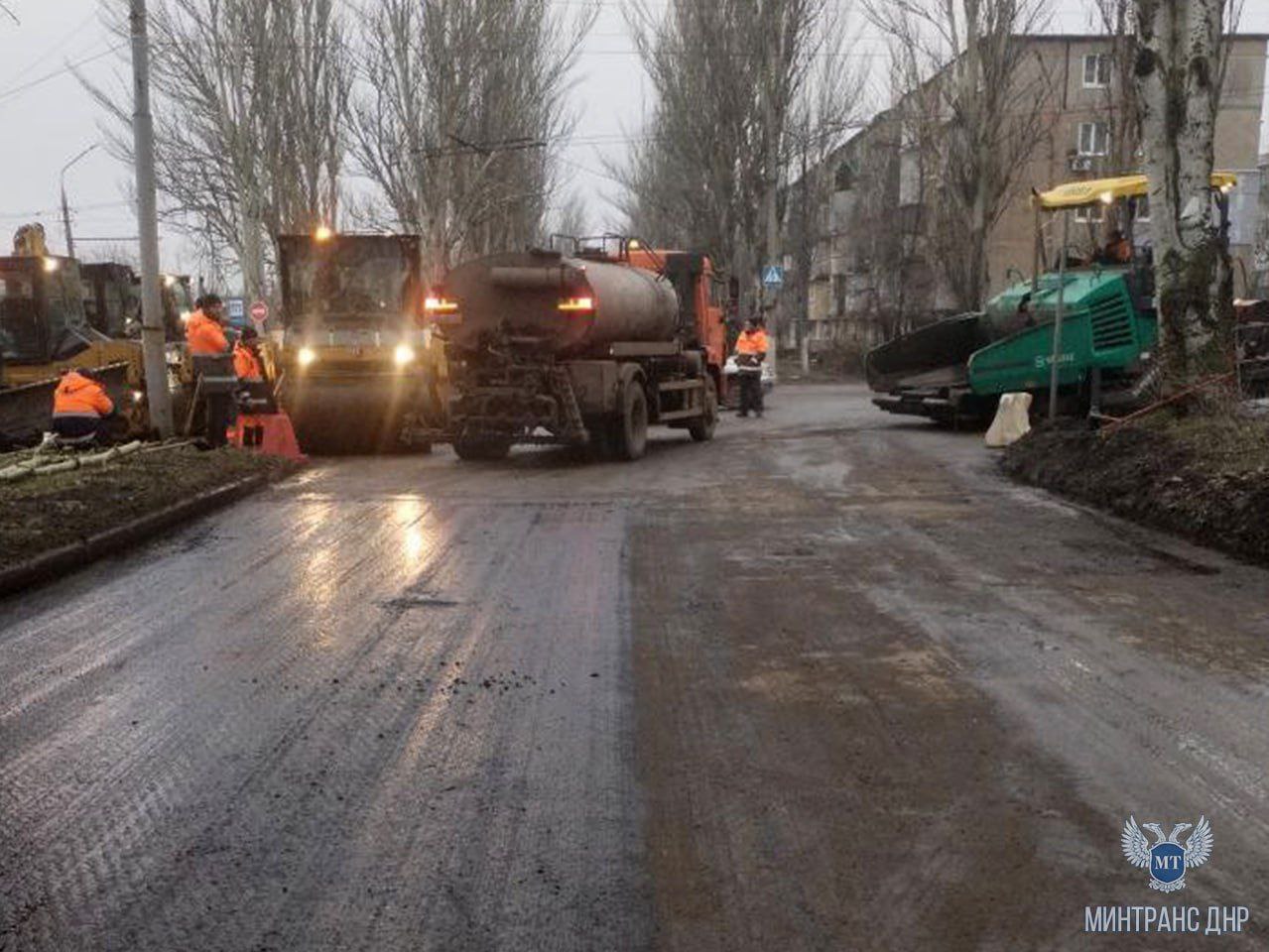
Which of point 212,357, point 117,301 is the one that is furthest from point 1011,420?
point 117,301

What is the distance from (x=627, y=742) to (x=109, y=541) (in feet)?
18.8

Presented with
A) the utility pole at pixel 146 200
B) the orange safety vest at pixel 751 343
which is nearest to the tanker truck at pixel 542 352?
the utility pole at pixel 146 200

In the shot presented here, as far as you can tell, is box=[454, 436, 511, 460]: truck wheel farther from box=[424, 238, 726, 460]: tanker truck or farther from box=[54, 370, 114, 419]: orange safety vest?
box=[54, 370, 114, 419]: orange safety vest

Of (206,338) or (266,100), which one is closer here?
(206,338)

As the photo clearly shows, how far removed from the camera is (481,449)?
15.2 metres

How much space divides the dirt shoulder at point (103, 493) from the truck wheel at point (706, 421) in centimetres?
701

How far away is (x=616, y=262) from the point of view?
15.8 metres

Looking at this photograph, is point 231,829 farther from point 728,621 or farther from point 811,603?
point 811,603

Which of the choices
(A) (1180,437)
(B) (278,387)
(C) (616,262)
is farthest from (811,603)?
(B) (278,387)

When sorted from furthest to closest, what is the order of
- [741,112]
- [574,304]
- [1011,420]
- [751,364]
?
[741,112], [751,364], [1011,420], [574,304]

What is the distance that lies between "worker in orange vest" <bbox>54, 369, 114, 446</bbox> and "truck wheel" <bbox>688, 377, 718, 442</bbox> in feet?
27.6

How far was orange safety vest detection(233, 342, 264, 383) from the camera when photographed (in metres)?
15.1

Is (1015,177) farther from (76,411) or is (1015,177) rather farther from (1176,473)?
(76,411)

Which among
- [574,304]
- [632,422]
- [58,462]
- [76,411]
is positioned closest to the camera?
[58,462]
